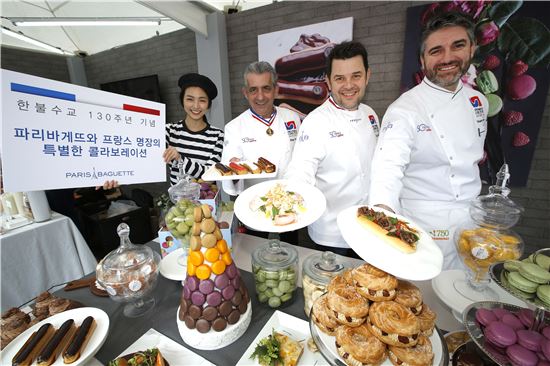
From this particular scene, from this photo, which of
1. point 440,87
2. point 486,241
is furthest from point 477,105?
point 486,241

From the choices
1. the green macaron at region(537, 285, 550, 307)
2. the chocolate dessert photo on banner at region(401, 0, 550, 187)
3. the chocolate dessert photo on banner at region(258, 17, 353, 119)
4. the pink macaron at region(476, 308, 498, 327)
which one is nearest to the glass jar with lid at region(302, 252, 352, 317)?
the pink macaron at region(476, 308, 498, 327)

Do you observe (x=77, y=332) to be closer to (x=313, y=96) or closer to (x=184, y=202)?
(x=184, y=202)

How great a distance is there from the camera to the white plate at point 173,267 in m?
1.13

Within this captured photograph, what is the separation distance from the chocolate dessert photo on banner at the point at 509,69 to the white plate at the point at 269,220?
8.21 feet

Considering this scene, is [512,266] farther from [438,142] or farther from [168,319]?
[168,319]

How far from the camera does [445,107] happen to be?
1.46 meters

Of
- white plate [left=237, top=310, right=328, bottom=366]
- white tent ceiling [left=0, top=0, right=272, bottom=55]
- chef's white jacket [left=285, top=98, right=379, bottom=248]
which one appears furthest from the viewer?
white tent ceiling [left=0, top=0, right=272, bottom=55]

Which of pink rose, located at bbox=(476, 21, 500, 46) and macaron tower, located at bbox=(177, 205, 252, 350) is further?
pink rose, located at bbox=(476, 21, 500, 46)

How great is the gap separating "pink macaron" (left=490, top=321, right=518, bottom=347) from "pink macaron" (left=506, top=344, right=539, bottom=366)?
0.04 feet

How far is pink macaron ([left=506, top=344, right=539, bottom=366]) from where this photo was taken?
0.57 m

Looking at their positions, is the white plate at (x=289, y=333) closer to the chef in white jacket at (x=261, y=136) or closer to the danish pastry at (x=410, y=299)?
the danish pastry at (x=410, y=299)

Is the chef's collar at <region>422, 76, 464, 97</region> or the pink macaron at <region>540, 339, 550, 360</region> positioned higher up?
the chef's collar at <region>422, 76, 464, 97</region>

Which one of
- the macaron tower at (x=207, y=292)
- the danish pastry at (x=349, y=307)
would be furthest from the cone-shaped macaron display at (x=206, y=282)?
the danish pastry at (x=349, y=307)

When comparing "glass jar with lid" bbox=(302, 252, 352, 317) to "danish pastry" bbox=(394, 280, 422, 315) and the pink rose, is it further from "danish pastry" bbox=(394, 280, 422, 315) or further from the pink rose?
the pink rose
